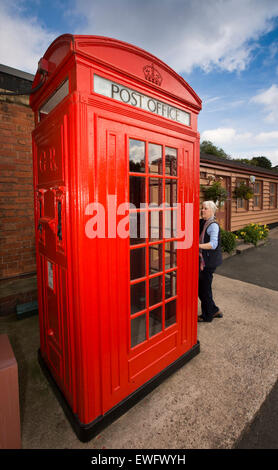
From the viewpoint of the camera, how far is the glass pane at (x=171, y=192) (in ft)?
7.72

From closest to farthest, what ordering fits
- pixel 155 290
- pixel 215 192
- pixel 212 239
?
pixel 155 290 < pixel 212 239 < pixel 215 192

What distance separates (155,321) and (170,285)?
1.31ft

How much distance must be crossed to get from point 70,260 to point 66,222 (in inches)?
11.2

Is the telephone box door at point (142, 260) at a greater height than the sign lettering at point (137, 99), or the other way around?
the sign lettering at point (137, 99)

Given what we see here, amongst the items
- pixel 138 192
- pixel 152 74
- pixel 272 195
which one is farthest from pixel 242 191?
pixel 152 74

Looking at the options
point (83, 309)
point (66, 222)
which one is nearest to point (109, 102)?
point (66, 222)

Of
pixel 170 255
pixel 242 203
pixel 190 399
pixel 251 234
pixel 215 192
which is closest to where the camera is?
pixel 190 399

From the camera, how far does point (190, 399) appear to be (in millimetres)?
2201

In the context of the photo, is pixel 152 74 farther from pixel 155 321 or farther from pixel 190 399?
pixel 190 399

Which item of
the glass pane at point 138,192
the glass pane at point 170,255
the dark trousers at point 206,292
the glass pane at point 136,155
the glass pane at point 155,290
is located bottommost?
the dark trousers at point 206,292

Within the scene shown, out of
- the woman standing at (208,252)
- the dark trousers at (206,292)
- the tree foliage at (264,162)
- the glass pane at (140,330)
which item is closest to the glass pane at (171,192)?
the woman standing at (208,252)

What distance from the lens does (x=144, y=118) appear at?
75.4 inches

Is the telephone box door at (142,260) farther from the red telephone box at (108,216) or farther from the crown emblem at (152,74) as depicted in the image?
the crown emblem at (152,74)

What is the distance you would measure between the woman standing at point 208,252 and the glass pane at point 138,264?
0.89m
